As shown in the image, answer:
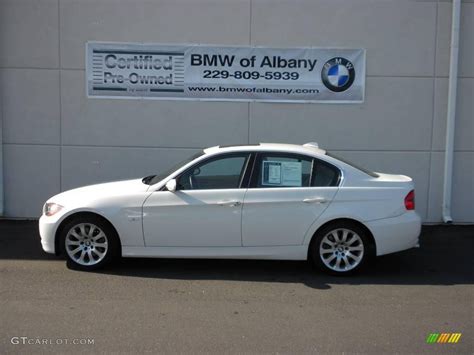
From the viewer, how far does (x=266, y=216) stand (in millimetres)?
6375

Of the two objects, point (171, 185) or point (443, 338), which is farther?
point (171, 185)

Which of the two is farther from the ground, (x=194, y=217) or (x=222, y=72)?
(x=222, y=72)

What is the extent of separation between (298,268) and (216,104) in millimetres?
3866

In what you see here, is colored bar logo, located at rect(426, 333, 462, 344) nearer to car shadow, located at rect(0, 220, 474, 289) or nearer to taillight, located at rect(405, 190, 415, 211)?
car shadow, located at rect(0, 220, 474, 289)

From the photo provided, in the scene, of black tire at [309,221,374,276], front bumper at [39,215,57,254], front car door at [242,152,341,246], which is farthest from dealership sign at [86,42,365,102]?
black tire at [309,221,374,276]

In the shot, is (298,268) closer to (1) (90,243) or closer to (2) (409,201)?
(2) (409,201)

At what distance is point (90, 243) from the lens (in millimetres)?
6535

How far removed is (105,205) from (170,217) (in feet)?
2.51

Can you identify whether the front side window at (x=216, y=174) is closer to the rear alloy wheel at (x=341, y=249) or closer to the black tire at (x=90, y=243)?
the black tire at (x=90, y=243)

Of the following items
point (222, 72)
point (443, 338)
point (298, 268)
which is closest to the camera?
point (443, 338)

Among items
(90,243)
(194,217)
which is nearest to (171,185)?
(194,217)

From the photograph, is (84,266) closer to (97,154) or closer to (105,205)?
(105,205)

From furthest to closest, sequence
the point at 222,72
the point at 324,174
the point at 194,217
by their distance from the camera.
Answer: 1. the point at 222,72
2. the point at 324,174
3. the point at 194,217

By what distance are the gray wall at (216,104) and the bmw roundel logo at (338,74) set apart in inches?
12.4
